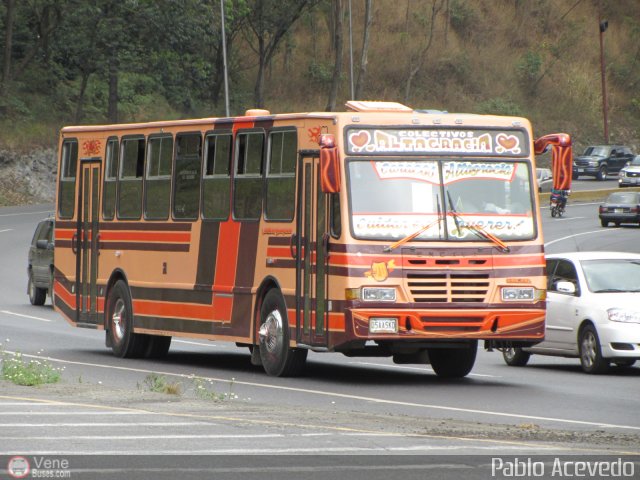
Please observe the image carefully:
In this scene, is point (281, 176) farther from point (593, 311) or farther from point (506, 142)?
point (593, 311)

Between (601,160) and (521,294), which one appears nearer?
(521,294)

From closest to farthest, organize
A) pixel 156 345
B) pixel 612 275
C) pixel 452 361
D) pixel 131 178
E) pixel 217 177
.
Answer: pixel 452 361 < pixel 217 177 < pixel 612 275 < pixel 131 178 < pixel 156 345

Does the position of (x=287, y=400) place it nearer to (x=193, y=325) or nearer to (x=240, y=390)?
(x=240, y=390)

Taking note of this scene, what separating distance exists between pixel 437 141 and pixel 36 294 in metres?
18.7

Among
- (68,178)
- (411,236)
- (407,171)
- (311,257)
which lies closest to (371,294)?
(411,236)

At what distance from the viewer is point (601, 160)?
8900 centimetres

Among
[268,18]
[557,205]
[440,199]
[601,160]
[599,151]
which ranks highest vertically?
[268,18]

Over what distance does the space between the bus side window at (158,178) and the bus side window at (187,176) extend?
221mm

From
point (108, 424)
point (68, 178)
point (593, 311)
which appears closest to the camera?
point (108, 424)

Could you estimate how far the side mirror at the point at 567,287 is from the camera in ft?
68.7

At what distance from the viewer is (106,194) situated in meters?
22.8

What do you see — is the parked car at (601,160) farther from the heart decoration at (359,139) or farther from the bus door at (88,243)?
the heart decoration at (359,139)

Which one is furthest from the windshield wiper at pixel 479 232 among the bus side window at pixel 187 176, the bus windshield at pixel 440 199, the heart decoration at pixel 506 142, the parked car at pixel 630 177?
the parked car at pixel 630 177

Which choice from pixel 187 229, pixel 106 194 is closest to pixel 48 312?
pixel 106 194
